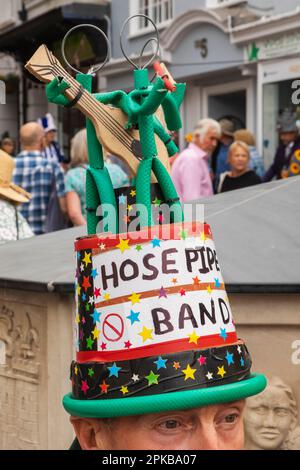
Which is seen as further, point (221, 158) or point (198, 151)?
point (221, 158)

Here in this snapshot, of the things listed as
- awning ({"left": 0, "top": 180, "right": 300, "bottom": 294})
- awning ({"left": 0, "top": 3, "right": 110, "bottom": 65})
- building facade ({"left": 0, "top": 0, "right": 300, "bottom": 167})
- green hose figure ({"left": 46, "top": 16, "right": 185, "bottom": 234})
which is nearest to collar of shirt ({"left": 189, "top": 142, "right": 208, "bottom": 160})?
building facade ({"left": 0, "top": 0, "right": 300, "bottom": 167})

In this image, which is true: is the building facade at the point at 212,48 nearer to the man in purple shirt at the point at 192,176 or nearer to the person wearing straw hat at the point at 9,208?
the man in purple shirt at the point at 192,176

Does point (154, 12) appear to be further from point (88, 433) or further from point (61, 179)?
point (88, 433)

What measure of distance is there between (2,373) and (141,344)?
170 cm

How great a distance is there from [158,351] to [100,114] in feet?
1.76

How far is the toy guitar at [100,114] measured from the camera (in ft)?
7.19

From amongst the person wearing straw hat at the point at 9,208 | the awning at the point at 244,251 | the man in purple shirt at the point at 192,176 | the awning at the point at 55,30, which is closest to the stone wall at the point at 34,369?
the awning at the point at 244,251

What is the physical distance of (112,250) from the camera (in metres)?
2.04

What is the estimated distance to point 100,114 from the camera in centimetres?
222

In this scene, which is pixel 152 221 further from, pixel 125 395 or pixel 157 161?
pixel 125 395

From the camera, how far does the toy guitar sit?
219 centimetres

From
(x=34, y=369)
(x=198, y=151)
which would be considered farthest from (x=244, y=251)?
(x=198, y=151)

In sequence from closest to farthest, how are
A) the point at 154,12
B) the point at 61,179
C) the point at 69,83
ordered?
the point at 69,83, the point at 61,179, the point at 154,12
